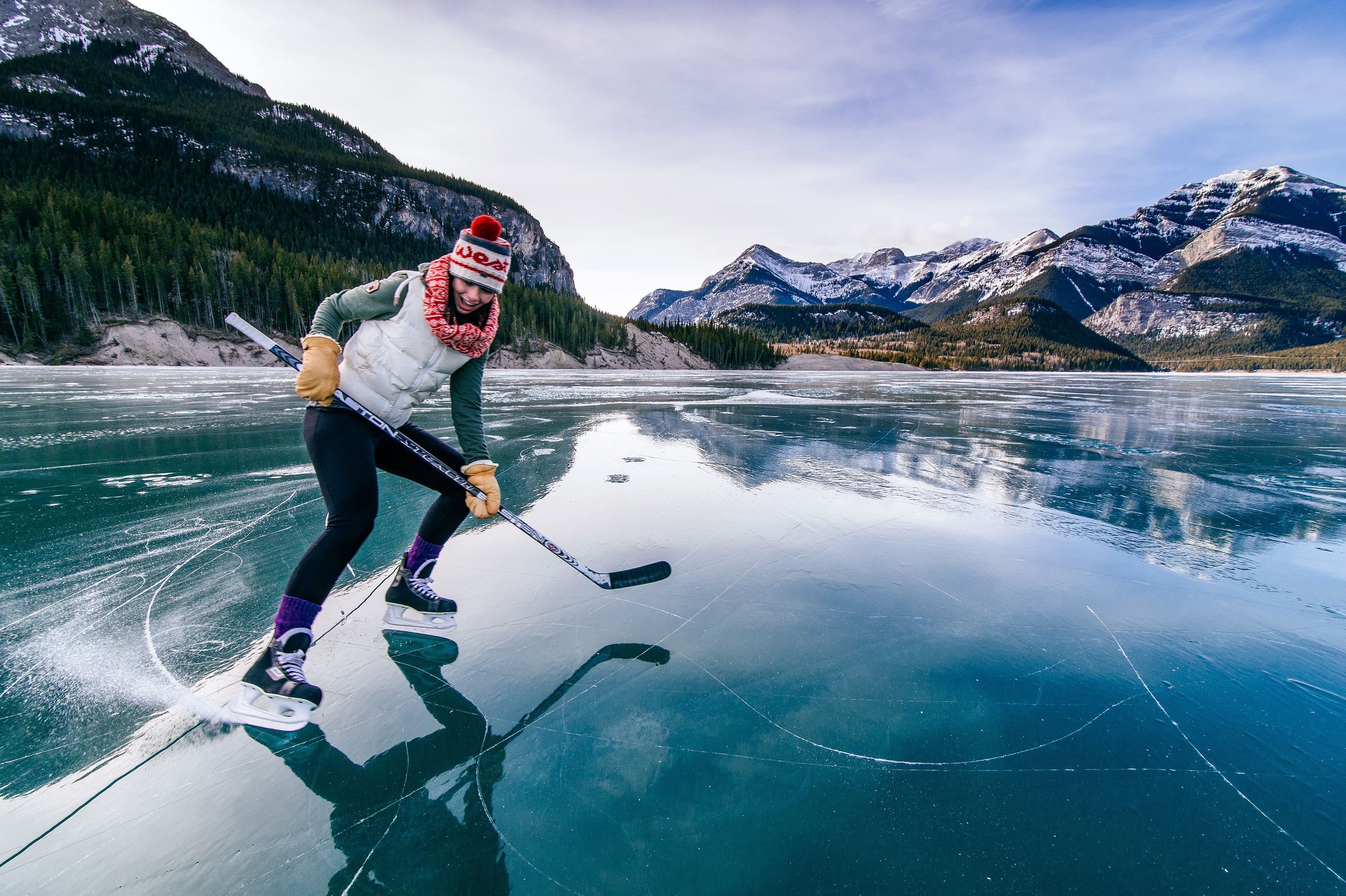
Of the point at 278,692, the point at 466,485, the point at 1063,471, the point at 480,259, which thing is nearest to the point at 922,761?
the point at 466,485

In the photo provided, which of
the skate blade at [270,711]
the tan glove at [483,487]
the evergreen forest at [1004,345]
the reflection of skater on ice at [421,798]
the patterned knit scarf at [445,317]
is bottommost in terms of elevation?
the reflection of skater on ice at [421,798]

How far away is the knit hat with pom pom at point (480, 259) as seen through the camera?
267cm

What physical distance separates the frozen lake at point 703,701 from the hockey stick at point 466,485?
16cm

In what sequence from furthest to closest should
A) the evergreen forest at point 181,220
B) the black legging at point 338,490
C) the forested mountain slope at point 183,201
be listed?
the forested mountain slope at point 183,201
the evergreen forest at point 181,220
the black legging at point 338,490

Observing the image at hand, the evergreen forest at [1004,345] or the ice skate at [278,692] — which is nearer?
the ice skate at [278,692]

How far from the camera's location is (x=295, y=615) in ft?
8.13

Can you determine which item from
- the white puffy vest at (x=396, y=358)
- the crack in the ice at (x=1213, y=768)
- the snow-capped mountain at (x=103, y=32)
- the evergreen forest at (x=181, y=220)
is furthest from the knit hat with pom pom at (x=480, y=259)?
the snow-capped mountain at (x=103, y=32)

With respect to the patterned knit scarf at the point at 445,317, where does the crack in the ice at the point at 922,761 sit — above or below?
below

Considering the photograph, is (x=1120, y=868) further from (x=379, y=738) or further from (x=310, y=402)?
(x=310, y=402)

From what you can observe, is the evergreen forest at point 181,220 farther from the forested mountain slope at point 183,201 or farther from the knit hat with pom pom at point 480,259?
the knit hat with pom pom at point 480,259

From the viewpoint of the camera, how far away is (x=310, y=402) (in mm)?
2941

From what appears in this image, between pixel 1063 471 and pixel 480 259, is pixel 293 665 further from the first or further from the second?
pixel 1063 471

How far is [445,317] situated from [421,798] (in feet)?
7.04

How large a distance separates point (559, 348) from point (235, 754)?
7674 cm
